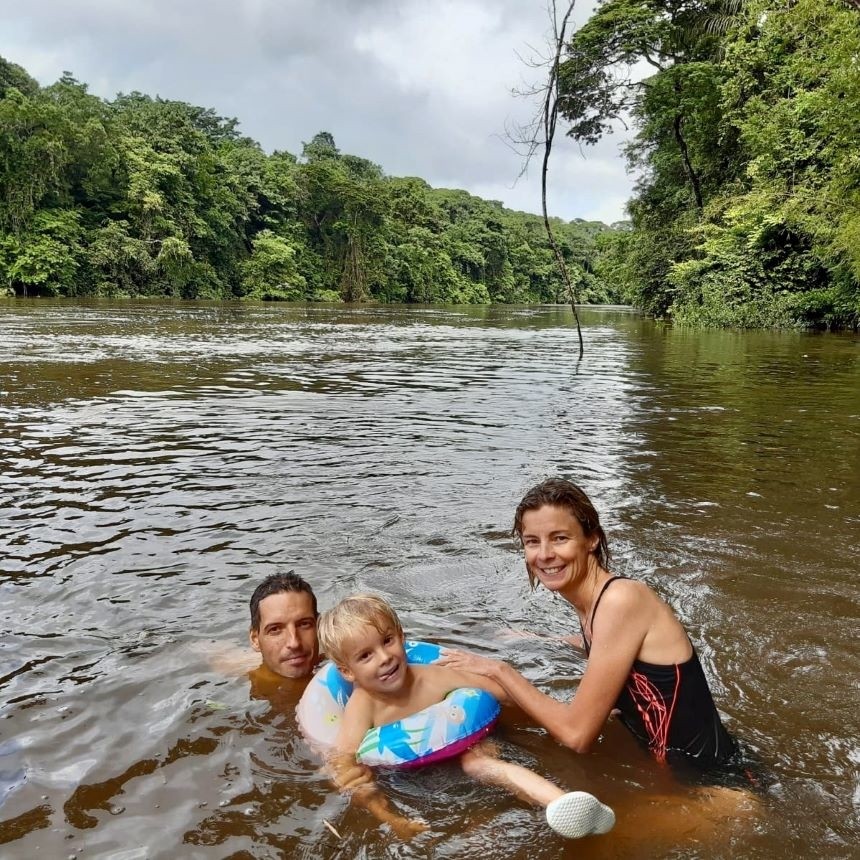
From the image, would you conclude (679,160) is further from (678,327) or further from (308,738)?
(308,738)

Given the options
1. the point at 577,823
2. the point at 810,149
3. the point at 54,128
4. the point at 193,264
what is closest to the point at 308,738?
the point at 577,823

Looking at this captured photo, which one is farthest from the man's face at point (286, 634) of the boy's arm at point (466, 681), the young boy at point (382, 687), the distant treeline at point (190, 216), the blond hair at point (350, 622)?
the distant treeline at point (190, 216)

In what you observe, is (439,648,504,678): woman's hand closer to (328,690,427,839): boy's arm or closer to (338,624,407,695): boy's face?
(338,624,407,695): boy's face

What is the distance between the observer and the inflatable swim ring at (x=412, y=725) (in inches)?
104

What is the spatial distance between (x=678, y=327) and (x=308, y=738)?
2839 centimetres

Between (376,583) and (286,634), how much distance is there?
3.45 feet

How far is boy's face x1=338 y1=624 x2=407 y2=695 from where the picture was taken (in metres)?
2.65

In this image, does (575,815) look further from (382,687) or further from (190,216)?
(190,216)

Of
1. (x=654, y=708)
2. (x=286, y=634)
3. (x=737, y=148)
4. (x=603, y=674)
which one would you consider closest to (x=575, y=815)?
(x=603, y=674)

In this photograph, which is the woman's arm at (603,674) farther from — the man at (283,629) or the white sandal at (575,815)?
the man at (283,629)

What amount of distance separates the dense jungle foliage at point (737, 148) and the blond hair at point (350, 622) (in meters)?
16.0

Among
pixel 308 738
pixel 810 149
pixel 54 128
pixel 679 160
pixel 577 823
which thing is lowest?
pixel 308 738

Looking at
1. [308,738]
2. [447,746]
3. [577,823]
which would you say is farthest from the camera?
[308,738]

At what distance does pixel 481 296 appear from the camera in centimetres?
8462
